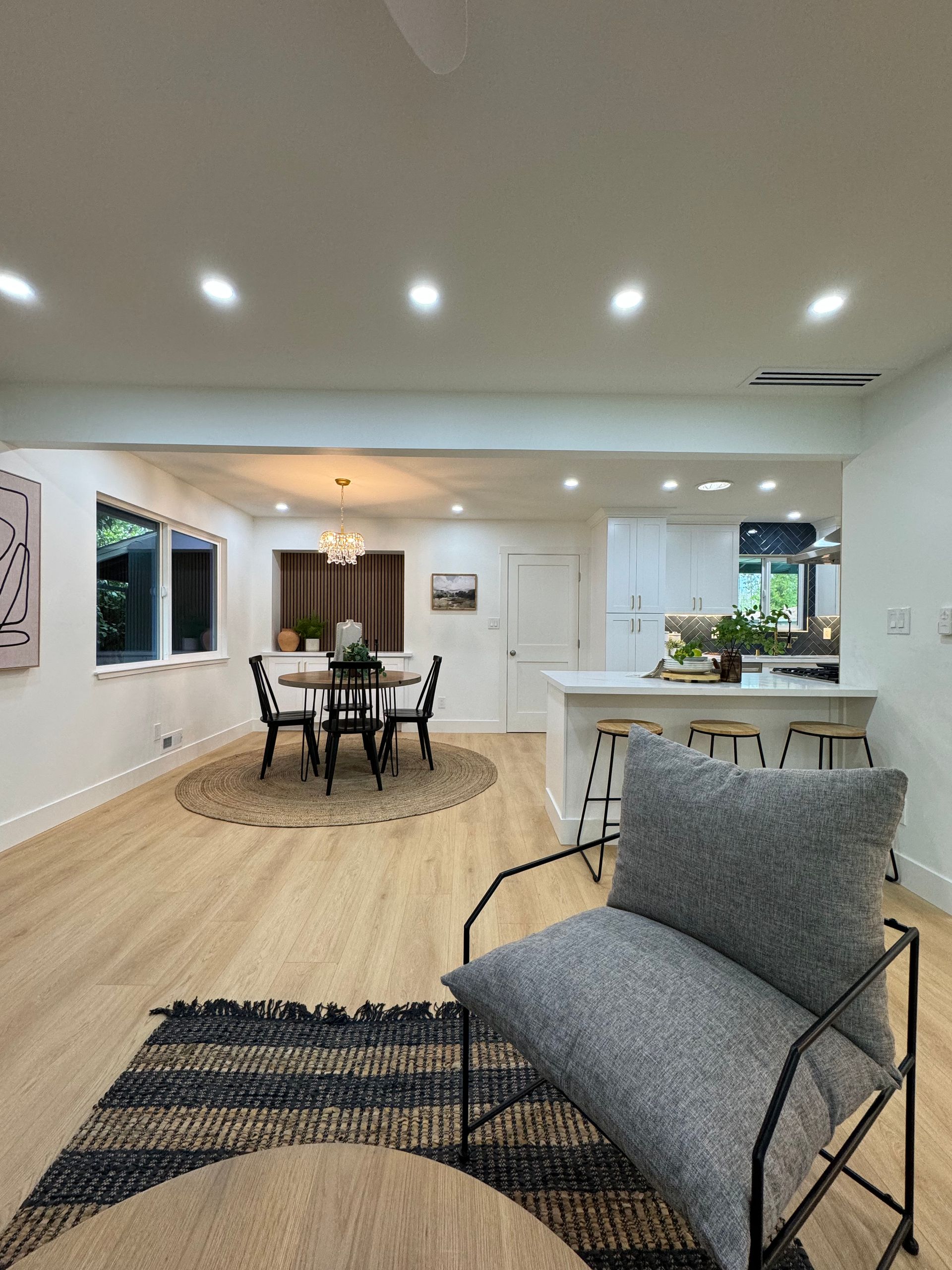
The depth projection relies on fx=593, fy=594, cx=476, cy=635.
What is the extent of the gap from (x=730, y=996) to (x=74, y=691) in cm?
395

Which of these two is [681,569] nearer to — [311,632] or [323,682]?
[323,682]

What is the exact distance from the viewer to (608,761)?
3348mm

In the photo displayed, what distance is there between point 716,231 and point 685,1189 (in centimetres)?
231

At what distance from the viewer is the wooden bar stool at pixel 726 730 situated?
9.99 ft

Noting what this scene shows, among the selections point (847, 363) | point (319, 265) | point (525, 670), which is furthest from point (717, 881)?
point (525, 670)

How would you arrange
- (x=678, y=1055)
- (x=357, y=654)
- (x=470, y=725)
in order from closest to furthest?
(x=678, y=1055) → (x=357, y=654) → (x=470, y=725)

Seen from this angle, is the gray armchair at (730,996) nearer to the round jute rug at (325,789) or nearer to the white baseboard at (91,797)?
the round jute rug at (325,789)

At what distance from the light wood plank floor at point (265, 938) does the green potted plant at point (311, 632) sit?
332 centimetres

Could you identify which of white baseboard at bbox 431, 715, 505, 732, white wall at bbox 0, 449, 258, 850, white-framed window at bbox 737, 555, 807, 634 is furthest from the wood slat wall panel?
white-framed window at bbox 737, 555, 807, 634

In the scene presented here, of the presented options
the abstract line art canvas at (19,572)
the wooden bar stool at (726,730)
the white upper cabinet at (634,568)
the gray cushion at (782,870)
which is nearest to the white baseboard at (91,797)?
the abstract line art canvas at (19,572)

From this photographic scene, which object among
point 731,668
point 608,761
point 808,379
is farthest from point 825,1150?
point 808,379

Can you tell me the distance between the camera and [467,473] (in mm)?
4695

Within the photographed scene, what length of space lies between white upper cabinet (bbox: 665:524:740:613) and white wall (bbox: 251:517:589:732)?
0.97 meters

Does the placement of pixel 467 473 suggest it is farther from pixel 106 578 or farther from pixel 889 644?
pixel 889 644
